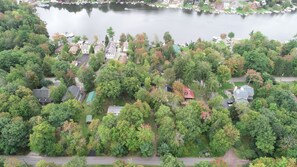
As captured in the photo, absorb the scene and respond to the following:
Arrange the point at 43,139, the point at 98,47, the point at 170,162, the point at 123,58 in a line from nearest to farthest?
the point at 170,162 → the point at 43,139 → the point at 123,58 → the point at 98,47

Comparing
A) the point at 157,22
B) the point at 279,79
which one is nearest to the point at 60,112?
the point at 279,79

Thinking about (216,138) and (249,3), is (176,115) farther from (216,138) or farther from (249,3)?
(249,3)

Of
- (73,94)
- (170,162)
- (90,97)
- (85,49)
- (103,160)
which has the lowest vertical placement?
(103,160)

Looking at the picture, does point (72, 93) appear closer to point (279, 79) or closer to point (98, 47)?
point (98, 47)

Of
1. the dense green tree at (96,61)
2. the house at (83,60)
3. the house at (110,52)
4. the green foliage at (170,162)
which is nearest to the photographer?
the green foliage at (170,162)

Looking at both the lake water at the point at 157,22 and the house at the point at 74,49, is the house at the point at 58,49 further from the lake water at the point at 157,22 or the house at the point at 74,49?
the lake water at the point at 157,22

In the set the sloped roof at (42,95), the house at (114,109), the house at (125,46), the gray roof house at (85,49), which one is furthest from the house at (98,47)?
the house at (114,109)

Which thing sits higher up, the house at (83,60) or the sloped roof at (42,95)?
the house at (83,60)

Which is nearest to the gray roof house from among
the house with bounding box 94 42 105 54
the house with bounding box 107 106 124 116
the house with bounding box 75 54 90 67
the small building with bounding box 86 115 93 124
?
the house with bounding box 75 54 90 67
